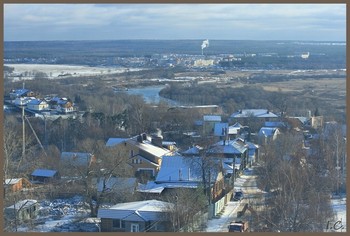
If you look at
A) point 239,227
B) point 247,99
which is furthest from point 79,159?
point 247,99

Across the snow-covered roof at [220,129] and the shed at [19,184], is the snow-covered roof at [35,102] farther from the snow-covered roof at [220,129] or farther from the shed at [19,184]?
the shed at [19,184]

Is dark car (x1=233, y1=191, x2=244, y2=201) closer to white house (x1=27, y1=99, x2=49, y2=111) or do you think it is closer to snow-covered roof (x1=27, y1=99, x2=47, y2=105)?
white house (x1=27, y1=99, x2=49, y2=111)

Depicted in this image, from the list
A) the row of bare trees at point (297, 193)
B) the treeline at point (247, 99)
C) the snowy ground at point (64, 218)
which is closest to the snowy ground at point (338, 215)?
the row of bare trees at point (297, 193)

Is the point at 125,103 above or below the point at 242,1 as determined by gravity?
below

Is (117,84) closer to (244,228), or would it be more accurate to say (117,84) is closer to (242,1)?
(244,228)

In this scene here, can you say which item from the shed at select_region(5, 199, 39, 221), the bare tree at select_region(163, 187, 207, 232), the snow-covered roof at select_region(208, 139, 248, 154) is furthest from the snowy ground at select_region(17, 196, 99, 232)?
Result: the snow-covered roof at select_region(208, 139, 248, 154)

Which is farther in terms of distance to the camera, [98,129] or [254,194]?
[98,129]

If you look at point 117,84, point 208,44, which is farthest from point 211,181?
point 208,44
